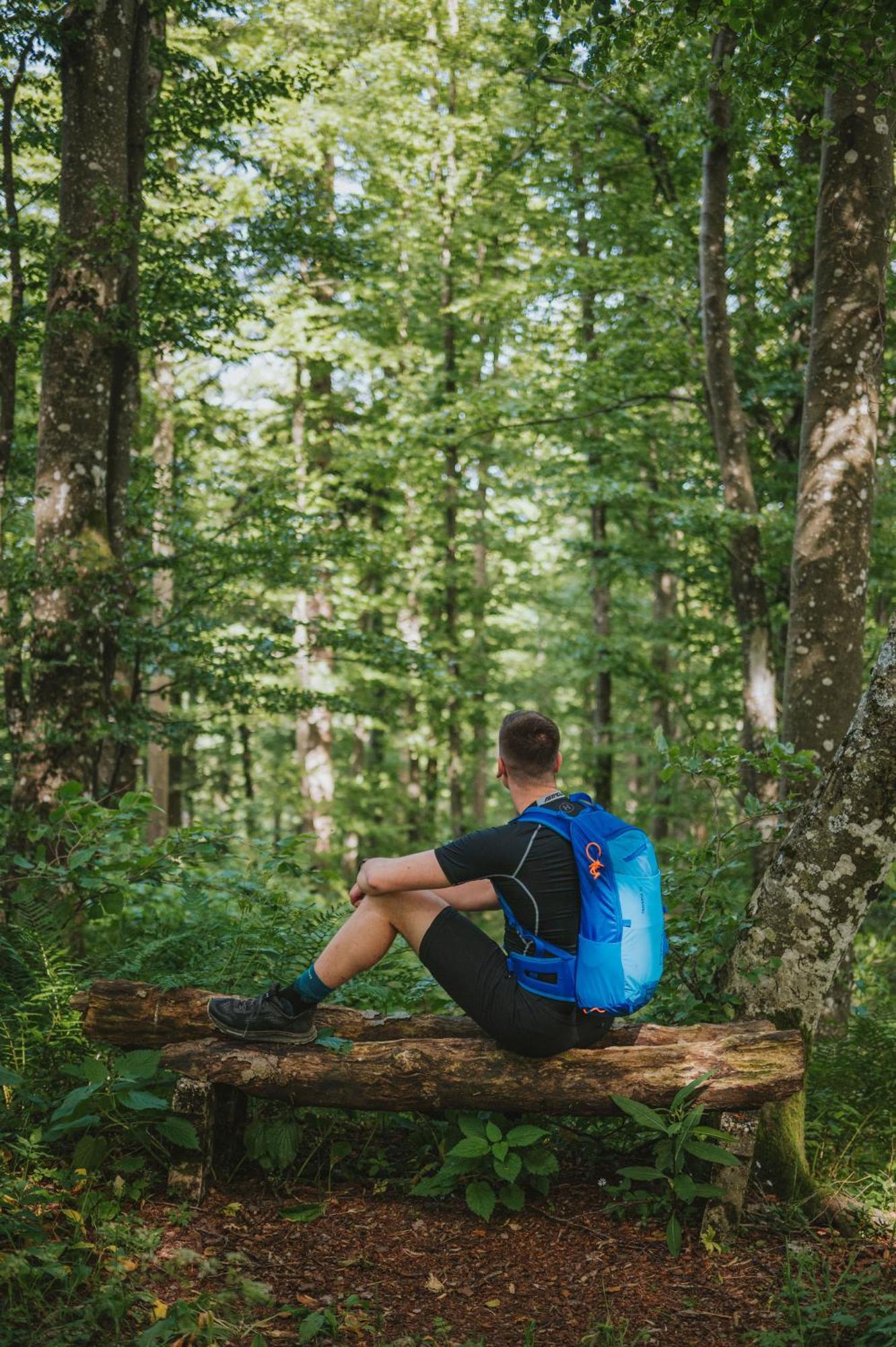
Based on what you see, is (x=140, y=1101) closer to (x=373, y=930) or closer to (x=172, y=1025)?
(x=172, y=1025)

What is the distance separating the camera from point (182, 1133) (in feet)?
12.6

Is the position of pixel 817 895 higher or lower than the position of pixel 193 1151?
higher

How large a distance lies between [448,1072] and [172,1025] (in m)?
1.20

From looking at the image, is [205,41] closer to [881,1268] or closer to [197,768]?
[881,1268]

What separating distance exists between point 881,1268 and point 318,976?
2.34 meters

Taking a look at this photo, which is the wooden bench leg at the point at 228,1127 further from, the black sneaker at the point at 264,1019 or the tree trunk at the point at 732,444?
the tree trunk at the point at 732,444

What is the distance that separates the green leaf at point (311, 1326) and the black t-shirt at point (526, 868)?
58.8 inches

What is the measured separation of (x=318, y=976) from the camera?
411 cm

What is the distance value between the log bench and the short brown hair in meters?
1.12

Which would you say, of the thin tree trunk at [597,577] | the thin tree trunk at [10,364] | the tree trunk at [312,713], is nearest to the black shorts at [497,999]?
the thin tree trunk at [10,364]

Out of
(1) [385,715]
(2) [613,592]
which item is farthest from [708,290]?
(2) [613,592]

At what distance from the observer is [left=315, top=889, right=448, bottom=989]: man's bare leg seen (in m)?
4.11

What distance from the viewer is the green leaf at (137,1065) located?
12.7ft

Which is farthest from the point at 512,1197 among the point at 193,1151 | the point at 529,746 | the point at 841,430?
the point at 841,430
